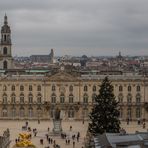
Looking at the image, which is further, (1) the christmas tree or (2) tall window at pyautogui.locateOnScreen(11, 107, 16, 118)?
(2) tall window at pyautogui.locateOnScreen(11, 107, 16, 118)

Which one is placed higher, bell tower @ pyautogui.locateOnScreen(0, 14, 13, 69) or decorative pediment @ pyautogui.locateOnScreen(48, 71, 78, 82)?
bell tower @ pyautogui.locateOnScreen(0, 14, 13, 69)

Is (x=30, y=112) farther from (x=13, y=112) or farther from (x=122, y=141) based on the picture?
(x=122, y=141)

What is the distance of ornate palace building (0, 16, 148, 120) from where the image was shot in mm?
109750

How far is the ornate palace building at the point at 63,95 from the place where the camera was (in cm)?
10975

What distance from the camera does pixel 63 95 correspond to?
365 feet

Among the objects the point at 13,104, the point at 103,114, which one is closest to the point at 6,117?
the point at 13,104

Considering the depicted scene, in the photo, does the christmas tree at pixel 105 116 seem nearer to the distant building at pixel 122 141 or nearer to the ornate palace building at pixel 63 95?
the distant building at pixel 122 141

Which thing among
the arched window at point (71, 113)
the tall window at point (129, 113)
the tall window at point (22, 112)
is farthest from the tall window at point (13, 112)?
the tall window at point (129, 113)

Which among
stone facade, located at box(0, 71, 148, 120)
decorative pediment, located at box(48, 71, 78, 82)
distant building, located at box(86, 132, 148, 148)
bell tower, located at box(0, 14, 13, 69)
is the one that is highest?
bell tower, located at box(0, 14, 13, 69)

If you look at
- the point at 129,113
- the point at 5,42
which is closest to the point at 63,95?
the point at 129,113

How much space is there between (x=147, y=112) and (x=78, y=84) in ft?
41.7

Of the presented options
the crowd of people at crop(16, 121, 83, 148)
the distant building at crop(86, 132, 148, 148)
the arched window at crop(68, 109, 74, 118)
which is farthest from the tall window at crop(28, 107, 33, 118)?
the distant building at crop(86, 132, 148, 148)

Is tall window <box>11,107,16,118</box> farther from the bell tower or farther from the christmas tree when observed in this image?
the christmas tree

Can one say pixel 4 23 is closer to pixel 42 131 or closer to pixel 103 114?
pixel 42 131
